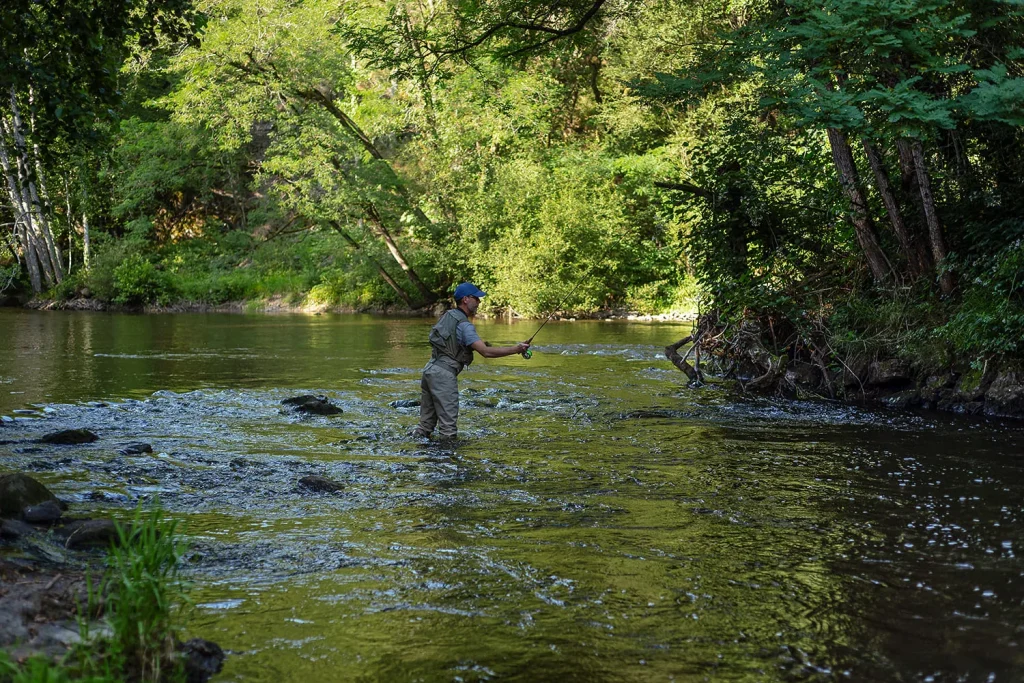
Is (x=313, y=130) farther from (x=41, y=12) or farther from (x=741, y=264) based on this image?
(x=41, y=12)

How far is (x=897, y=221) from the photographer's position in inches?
556

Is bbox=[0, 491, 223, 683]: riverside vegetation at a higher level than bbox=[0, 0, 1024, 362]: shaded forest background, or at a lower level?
lower

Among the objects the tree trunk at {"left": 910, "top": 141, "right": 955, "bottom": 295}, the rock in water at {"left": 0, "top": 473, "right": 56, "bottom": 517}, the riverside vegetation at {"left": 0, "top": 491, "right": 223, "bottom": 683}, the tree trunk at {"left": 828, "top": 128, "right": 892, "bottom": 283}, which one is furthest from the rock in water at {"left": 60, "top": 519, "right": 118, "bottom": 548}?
the tree trunk at {"left": 828, "top": 128, "right": 892, "bottom": 283}

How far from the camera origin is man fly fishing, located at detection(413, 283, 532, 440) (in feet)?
34.8

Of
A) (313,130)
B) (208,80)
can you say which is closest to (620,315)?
(313,130)

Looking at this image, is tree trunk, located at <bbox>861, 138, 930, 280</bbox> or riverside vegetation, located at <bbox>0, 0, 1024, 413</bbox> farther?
tree trunk, located at <bbox>861, 138, 930, 280</bbox>

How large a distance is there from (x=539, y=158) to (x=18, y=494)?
29932mm

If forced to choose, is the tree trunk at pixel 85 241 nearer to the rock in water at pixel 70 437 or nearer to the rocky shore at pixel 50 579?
the rock in water at pixel 70 437

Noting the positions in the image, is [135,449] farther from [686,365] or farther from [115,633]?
[686,365]

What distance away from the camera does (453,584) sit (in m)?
5.63

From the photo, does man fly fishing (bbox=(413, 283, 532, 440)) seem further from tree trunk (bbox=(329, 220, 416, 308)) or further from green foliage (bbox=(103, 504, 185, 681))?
tree trunk (bbox=(329, 220, 416, 308))

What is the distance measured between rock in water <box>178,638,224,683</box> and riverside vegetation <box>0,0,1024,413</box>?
257 inches

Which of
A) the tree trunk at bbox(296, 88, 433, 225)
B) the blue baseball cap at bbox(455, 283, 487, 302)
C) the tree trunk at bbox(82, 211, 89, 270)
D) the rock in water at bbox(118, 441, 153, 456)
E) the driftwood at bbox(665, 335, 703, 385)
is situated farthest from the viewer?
the tree trunk at bbox(82, 211, 89, 270)

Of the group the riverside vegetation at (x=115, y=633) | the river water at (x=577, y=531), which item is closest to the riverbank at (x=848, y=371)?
the river water at (x=577, y=531)
